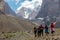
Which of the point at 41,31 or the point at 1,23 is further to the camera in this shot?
the point at 1,23

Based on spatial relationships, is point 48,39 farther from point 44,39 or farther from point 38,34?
point 38,34

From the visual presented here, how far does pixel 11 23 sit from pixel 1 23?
6.04 metres

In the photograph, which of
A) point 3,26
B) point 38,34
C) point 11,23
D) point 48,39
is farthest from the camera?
point 11,23

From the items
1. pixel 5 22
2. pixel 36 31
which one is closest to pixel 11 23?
pixel 5 22

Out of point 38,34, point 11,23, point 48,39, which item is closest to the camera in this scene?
point 48,39

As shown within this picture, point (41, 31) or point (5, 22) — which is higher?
point (41, 31)

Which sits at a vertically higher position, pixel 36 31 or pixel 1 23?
pixel 36 31

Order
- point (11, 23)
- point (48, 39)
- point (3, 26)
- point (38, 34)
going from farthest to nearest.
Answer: point (11, 23)
point (3, 26)
point (38, 34)
point (48, 39)

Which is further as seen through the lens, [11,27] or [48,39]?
[11,27]

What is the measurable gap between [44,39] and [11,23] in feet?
305

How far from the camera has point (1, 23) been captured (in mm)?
108000

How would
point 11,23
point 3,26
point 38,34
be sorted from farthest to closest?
point 11,23 < point 3,26 < point 38,34

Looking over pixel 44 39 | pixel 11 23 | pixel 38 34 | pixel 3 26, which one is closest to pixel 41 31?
pixel 38 34

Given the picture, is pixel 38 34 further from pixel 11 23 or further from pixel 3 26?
pixel 11 23
